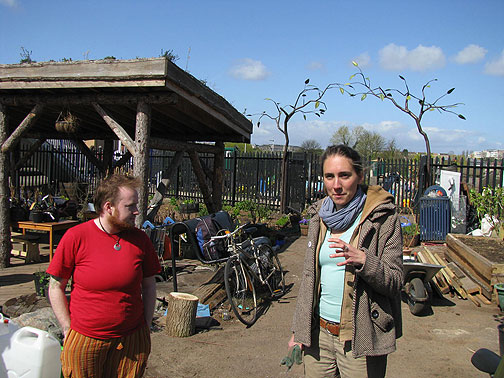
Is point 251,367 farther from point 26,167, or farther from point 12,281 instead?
point 26,167

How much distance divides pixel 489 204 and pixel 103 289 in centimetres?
1033

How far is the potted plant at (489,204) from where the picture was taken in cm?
976

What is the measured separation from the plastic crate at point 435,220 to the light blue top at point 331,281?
28.5 ft

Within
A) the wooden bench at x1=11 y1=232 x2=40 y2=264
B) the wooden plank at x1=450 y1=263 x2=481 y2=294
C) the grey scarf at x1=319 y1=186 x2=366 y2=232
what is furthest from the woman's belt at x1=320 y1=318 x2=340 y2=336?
the wooden bench at x1=11 y1=232 x2=40 y2=264

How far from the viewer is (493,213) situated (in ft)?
32.9

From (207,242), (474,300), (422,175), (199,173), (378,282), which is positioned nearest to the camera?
(378,282)

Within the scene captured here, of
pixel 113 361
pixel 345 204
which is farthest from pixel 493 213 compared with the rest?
pixel 113 361

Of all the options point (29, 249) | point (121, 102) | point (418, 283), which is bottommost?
point (29, 249)

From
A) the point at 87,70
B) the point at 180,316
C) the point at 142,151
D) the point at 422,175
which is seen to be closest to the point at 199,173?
the point at 142,151

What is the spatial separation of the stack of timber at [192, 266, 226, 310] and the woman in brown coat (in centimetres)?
349

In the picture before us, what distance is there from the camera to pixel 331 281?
7.20 feet

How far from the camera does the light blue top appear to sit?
2162 mm

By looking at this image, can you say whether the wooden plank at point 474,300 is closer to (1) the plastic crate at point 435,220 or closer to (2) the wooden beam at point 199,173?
(1) the plastic crate at point 435,220

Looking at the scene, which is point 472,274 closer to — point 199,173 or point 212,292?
point 212,292
